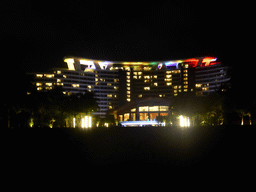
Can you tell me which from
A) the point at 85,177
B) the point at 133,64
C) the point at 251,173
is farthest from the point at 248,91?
the point at 133,64

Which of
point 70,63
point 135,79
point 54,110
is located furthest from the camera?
point 135,79

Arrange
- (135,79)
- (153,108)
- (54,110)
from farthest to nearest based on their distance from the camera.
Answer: (135,79), (153,108), (54,110)

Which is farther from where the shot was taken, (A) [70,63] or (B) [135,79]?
(B) [135,79]

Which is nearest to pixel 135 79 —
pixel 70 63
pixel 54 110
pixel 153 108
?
pixel 153 108

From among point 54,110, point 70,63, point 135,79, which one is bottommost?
point 54,110

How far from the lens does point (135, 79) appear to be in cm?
18688

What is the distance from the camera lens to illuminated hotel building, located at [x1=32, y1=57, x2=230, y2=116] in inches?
6811

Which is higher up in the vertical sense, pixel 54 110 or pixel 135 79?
pixel 135 79

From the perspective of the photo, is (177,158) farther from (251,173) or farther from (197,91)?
(197,91)

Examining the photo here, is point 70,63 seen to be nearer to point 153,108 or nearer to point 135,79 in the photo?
point 135,79

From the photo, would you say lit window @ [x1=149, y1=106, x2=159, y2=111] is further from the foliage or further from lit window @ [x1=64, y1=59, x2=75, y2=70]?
the foliage

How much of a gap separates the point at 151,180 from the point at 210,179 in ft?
7.68

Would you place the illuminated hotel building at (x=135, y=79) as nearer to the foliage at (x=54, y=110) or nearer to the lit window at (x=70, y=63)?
the lit window at (x=70, y=63)

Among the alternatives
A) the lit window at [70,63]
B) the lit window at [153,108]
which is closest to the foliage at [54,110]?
the lit window at [153,108]
